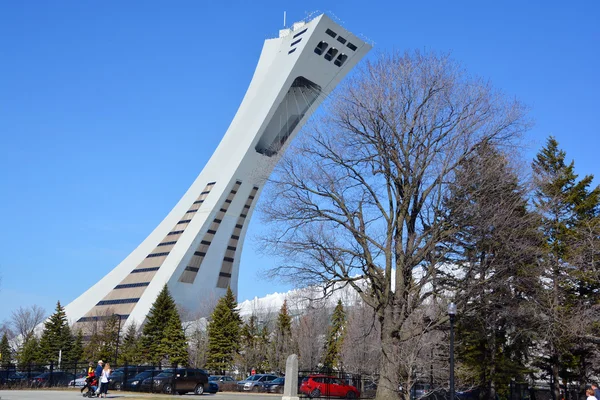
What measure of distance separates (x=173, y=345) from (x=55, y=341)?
13.4m

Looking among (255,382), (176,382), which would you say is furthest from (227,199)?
(176,382)

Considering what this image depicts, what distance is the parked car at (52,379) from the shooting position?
105 feet

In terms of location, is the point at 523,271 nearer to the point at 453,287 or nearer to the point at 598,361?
the point at 453,287

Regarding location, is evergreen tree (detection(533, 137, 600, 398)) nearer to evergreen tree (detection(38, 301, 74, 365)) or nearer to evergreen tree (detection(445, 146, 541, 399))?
evergreen tree (detection(445, 146, 541, 399))

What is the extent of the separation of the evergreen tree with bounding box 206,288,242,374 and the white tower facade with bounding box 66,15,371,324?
18802 millimetres

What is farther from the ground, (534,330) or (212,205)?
(212,205)

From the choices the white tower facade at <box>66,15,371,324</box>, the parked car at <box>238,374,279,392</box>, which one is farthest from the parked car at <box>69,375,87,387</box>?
the white tower facade at <box>66,15,371,324</box>

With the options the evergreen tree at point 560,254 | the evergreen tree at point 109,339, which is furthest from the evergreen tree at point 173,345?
the evergreen tree at point 560,254

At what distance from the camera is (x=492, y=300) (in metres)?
23.3

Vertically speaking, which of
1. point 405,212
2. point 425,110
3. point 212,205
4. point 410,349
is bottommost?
point 410,349

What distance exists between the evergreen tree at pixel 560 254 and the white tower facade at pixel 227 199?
4593 cm

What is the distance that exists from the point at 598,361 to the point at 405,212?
12.1m

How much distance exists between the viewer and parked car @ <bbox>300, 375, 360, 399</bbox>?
2828 cm

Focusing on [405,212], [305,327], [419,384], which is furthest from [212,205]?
[405,212]
